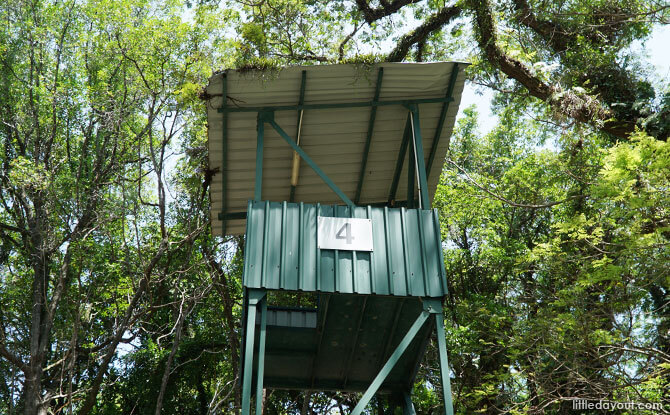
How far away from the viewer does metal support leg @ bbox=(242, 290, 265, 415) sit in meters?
6.98

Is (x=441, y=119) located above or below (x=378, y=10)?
below

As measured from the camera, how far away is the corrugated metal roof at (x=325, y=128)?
27.7 feet

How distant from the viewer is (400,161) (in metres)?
9.84

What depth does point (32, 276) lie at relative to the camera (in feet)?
59.4

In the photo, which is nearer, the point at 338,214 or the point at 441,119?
the point at 338,214

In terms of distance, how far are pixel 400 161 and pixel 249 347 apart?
4047mm

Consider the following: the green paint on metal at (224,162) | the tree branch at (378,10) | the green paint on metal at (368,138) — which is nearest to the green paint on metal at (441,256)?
the green paint on metal at (368,138)

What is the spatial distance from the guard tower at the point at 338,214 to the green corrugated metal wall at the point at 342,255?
14 mm

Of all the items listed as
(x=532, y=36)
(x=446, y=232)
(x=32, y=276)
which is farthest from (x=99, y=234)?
(x=532, y=36)

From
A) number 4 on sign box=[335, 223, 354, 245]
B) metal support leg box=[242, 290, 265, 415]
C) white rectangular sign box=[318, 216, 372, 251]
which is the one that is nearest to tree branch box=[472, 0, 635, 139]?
white rectangular sign box=[318, 216, 372, 251]

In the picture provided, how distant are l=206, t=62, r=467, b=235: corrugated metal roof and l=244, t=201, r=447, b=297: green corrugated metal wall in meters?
1.60

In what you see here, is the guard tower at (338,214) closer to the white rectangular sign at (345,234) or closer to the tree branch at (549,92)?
the white rectangular sign at (345,234)

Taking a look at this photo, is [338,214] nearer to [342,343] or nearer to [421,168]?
Result: [421,168]

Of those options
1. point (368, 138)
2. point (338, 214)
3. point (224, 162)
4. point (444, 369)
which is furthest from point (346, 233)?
point (224, 162)
